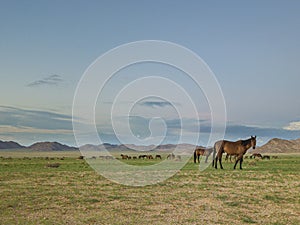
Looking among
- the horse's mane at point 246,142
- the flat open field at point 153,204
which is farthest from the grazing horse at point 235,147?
the flat open field at point 153,204

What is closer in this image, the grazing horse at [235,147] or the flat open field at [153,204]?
the flat open field at [153,204]

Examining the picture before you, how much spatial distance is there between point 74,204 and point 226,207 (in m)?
6.13

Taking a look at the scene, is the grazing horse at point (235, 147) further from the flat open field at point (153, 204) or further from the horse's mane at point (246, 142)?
the flat open field at point (153, 204)

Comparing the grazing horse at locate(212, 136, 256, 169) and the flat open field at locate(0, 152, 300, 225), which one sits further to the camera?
the grazing horse at locate(212, 136, 256, 169)

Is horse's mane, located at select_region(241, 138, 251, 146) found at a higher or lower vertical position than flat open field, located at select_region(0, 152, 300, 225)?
higher

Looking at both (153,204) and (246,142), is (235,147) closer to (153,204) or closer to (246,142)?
(246,142)

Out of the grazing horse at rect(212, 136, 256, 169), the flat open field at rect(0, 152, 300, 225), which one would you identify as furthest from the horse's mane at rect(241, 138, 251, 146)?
the flat open field at rect(0, 152, 300, 225)

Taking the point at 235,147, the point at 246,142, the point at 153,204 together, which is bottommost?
the point at 153,204

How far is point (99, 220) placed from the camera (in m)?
11.8

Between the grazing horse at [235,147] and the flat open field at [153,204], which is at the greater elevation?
the grazing horse at [235,147]

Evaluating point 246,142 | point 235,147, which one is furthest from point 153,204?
point 246,142

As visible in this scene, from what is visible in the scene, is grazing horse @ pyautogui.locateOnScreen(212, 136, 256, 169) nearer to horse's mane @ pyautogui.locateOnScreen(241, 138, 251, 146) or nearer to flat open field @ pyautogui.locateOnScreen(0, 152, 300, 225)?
horse's mane @ pyautogui.locateOnScreen(241, 138, 251, 146)

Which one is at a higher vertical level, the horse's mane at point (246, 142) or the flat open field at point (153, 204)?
the horse's mane at point (246, 142)

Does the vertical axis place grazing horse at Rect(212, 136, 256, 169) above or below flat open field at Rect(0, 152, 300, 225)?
above
